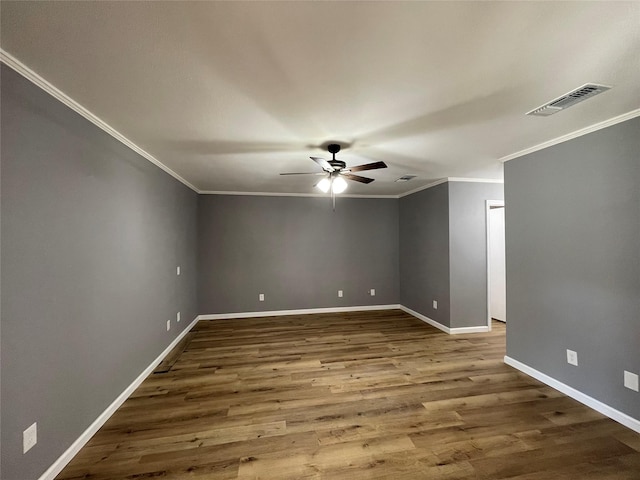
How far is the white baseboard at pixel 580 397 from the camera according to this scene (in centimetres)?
209

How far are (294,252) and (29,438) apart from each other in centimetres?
410

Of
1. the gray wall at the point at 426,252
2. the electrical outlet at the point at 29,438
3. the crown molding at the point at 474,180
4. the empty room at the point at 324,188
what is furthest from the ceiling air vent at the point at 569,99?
the electrical outlet at the point at 29,438

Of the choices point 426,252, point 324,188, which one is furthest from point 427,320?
point 324,188

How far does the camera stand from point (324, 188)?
2.90m

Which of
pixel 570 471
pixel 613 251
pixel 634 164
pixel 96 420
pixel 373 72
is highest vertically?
pixel 373 72

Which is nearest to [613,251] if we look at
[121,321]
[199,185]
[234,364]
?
[234,364]

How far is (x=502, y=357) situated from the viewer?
336cm

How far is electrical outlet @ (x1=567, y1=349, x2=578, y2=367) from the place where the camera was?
2465 millimetres

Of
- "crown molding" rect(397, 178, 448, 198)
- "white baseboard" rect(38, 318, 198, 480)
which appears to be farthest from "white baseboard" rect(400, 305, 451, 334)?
"white baseboard" rect(38, 318, 198, 480)

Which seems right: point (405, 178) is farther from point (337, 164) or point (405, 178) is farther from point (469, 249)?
point (337, 164)

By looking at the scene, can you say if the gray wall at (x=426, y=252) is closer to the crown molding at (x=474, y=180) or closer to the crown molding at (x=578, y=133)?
the crown molding at (x=474, y=180)

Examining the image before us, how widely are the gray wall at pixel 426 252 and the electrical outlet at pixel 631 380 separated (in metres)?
2.13

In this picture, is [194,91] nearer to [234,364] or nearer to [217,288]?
[234,364]

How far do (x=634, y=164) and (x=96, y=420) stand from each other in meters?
4.59
